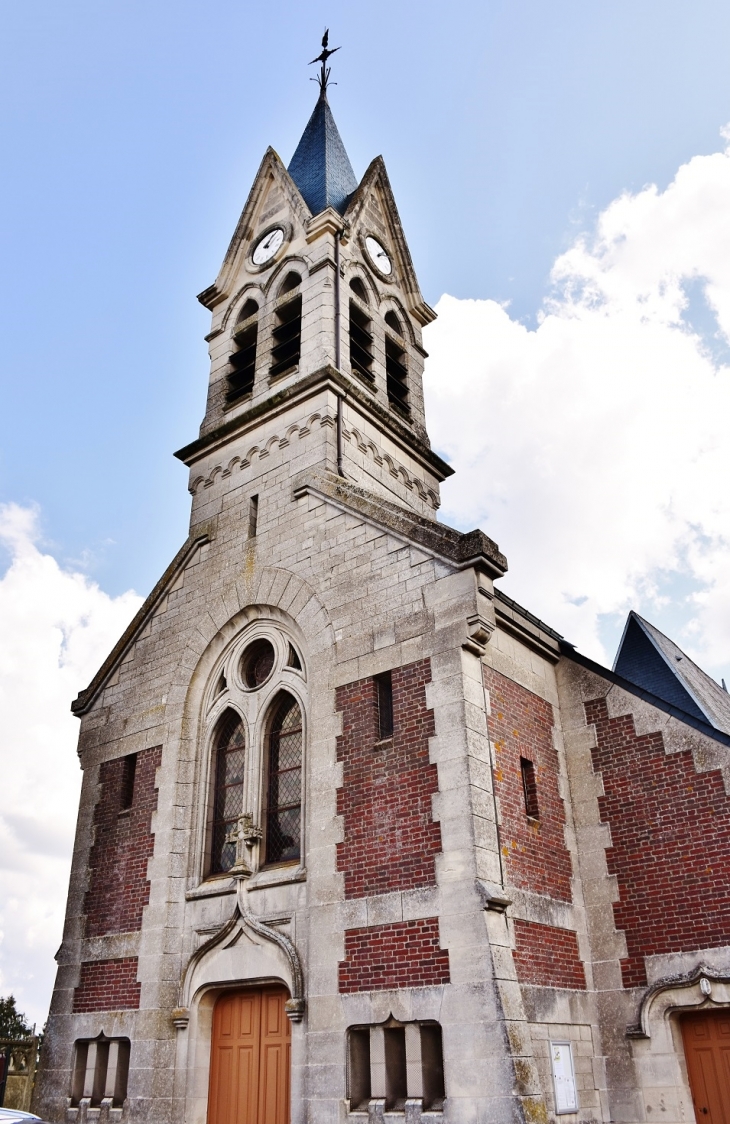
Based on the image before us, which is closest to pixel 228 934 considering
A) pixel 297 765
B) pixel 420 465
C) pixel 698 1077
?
pixel 297 765

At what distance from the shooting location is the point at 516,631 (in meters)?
11.3

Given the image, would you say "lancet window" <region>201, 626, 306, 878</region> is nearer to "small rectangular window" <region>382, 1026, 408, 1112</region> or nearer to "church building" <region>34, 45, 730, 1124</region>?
"church building" <region>34, 45, 730, 1124</region>

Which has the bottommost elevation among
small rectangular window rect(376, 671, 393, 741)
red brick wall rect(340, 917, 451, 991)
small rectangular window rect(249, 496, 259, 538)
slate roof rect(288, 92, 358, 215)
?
red brick wall rect(340, 917, 451, 991)

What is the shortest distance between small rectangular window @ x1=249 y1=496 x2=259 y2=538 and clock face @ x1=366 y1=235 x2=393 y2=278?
5996 mm

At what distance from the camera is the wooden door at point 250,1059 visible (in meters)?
9.81

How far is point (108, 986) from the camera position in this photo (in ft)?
37.6

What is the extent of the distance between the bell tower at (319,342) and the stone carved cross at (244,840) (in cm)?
482

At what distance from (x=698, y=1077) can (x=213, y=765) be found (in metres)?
6.62

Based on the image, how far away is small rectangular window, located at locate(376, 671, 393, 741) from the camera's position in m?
10.2

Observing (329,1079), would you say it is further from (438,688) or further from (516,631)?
(516,631)

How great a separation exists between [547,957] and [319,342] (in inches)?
365

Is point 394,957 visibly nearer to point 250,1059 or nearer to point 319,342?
point 250,1059

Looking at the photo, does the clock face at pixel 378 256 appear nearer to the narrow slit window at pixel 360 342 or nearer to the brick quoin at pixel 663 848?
the narrow slit window at pixel 360 342

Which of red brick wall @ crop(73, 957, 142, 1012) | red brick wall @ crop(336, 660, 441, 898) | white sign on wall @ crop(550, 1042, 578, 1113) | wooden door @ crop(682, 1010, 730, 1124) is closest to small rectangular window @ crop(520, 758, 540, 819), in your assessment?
red brick wall @ crop(336, 660, 441, 898)
